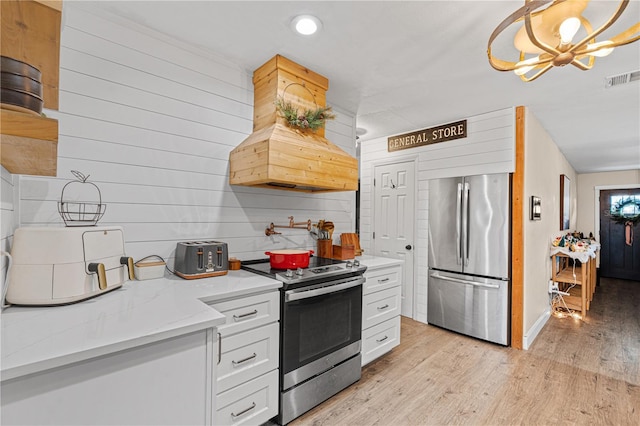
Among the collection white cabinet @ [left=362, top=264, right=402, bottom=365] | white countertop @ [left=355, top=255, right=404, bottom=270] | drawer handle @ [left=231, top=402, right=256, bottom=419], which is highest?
white countertop @ [left=355, top=255, right=404, bottom=270]

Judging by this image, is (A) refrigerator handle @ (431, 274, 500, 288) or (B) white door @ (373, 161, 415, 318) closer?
(A) refrigerator handle @ (431, 274, 500, 288)

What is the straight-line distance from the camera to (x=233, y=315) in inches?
67.1

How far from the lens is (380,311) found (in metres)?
2.77

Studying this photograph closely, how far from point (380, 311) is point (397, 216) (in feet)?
6.03

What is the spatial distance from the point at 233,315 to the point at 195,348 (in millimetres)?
449

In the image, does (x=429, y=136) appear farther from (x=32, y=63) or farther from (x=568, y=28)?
(x=32, y=63)

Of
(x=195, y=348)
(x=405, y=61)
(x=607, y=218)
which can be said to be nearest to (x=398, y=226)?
(x=405, y=61)

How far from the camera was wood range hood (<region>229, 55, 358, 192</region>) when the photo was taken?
84.4 inches

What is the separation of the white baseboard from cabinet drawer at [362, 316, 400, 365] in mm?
1420

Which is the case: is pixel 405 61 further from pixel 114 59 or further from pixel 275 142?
pixel 114 59

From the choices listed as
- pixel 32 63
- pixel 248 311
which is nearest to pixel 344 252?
pixel 248 311

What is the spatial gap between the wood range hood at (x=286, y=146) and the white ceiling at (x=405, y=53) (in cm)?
13

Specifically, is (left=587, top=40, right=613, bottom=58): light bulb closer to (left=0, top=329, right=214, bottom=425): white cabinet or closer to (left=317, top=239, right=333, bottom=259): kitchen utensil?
(left=317, top=239, right=333, bottom=259): kitchen utensil

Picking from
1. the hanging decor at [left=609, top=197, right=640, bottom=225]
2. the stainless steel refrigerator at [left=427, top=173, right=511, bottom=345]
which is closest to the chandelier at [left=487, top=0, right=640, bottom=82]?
the stainless steel refrigerator at [left=427, top=173, right=511, bottom=345]
